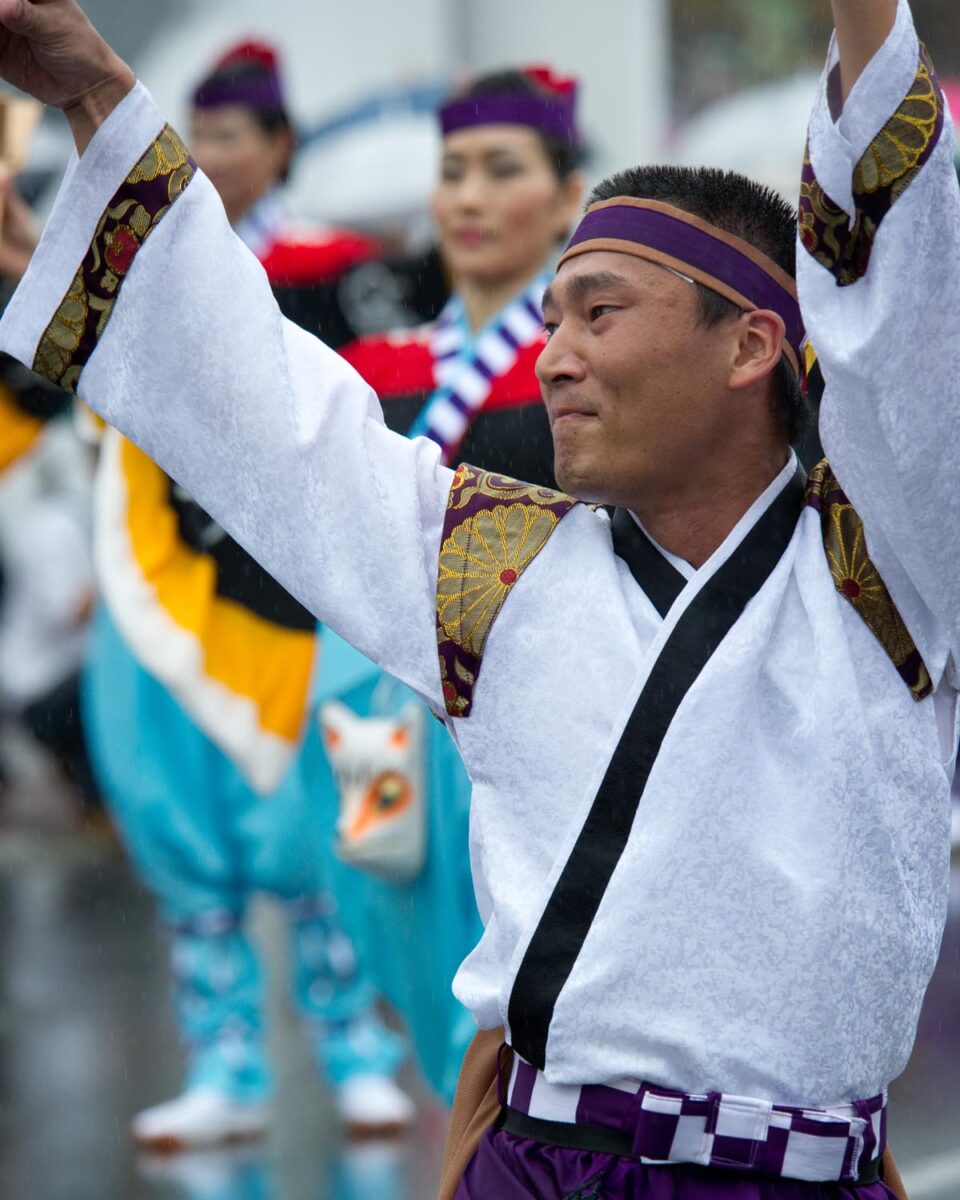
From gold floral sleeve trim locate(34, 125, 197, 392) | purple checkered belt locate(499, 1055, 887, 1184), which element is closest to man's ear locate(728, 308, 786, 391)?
gold floral sleeve trim locate(34, 125, 197, 392)

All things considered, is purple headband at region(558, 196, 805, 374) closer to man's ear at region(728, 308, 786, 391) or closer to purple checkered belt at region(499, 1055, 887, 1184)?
man's ear at region(728, 308, 786, 391)

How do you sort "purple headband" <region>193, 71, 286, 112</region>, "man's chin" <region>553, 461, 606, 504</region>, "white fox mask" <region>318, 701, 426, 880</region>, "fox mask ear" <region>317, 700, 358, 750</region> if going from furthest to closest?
1. "purple headband" <region>193, 71, 286, 112</region>
2. "fox mask ear" <region>317, 700, 358, 750</region>
3. "white fox mask" <region>318, 701, 426, 880</region>
4. "man's chin" <region>553, 461, 606, 504</region>

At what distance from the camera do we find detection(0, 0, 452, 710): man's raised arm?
1.86 metres

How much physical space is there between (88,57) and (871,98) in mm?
677

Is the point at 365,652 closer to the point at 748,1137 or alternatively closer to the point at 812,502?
the point at 812,502

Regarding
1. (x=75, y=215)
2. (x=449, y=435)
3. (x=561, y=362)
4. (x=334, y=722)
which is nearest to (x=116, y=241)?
(x=75, y=215)

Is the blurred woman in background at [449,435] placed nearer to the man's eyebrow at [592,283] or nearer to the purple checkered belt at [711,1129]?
the man's eyebrow at [592,283]

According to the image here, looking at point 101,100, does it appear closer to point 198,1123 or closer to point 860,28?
point 860,28

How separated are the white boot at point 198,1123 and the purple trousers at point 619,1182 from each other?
2.17 m

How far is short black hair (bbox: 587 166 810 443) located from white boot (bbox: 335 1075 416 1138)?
7.70 ft

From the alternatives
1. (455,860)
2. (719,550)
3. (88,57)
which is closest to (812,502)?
(719,550)

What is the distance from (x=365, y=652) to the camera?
6.28ft

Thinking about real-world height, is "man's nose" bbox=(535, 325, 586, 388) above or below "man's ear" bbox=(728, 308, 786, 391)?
below

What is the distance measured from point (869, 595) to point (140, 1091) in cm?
289
